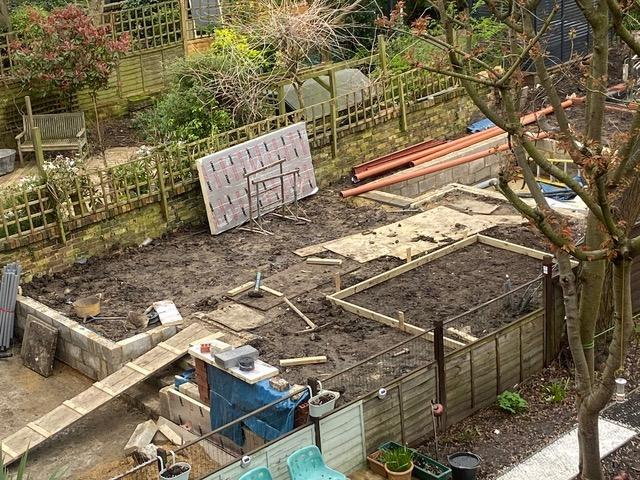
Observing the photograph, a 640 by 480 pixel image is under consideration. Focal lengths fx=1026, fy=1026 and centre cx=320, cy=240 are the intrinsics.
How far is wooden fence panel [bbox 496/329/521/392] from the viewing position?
41.2 feet

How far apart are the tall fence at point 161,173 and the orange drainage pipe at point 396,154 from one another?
2.31 feet

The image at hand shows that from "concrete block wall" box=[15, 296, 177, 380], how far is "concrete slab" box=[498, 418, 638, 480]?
526 centimetres

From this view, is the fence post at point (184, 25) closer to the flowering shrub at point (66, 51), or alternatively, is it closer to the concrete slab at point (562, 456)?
the flowering shrub at point (66, 51)

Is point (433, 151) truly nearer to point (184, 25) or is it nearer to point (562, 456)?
point (184, 25)

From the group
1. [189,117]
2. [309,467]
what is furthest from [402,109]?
[309,467]

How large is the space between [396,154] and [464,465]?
428 inches

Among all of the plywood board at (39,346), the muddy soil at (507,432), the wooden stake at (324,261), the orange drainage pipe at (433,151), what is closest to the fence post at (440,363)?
the muddy soil at (507,432)

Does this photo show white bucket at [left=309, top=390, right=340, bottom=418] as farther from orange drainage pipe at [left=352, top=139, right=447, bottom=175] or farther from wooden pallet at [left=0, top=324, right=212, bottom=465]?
orange drainage pipe at [left=352, top=139, right=447, bottom=175]

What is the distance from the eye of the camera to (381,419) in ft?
37.2

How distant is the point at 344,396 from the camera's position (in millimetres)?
12016

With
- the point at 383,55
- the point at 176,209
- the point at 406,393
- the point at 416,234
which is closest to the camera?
the point at 406,393

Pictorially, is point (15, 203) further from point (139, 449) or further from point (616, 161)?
point (616, 161)

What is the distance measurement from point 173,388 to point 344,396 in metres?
2.28

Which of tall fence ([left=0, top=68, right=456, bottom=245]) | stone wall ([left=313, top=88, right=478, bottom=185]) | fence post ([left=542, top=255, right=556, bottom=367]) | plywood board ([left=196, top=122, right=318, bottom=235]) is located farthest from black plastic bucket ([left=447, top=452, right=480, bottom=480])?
stone wall ([left=313, top=88, right=478, bottom=185])
